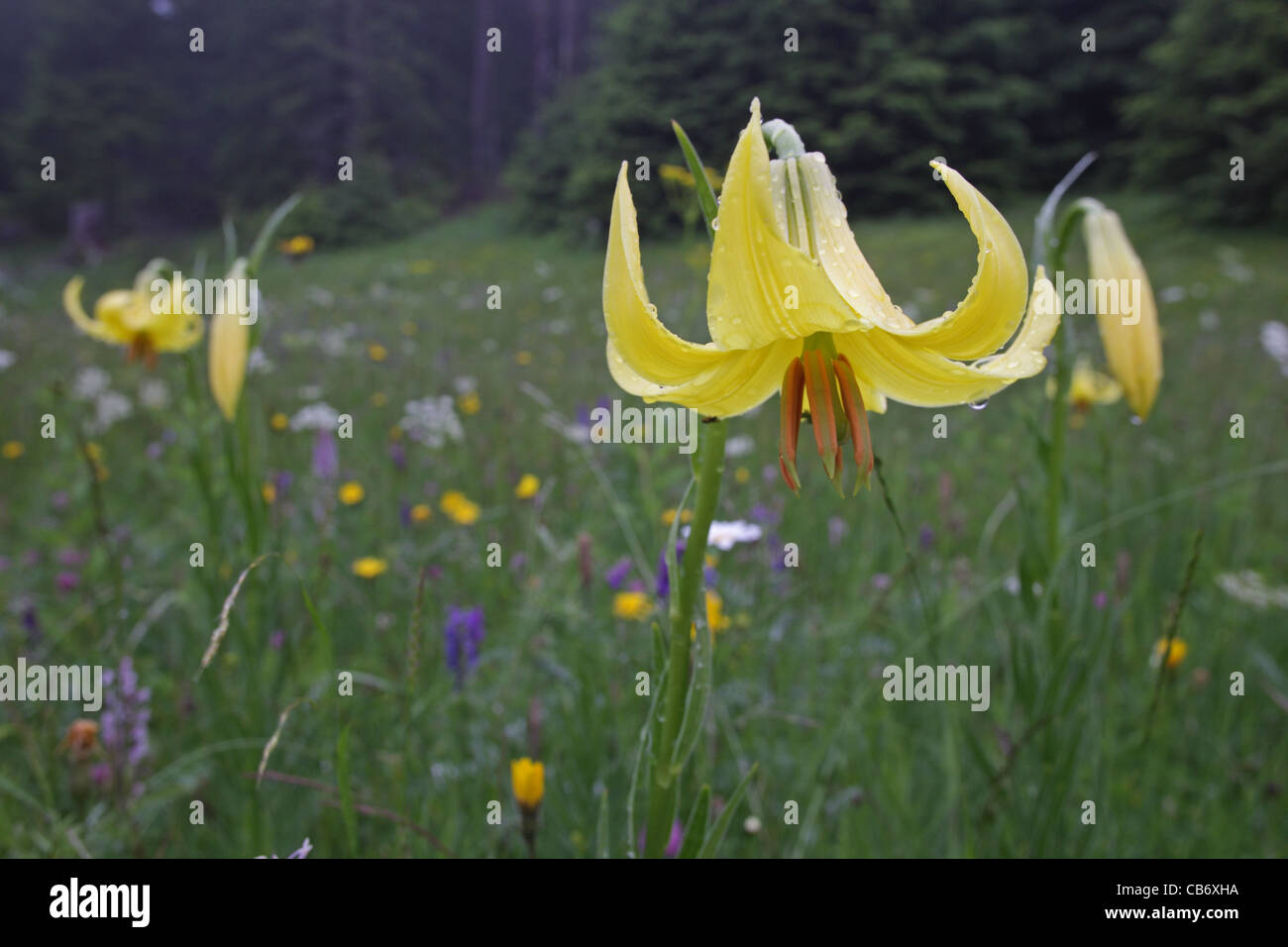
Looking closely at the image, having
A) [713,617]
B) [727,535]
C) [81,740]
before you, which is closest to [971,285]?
[713,617]

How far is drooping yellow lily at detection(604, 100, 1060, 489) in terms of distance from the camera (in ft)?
1.85

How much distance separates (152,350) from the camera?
235cm

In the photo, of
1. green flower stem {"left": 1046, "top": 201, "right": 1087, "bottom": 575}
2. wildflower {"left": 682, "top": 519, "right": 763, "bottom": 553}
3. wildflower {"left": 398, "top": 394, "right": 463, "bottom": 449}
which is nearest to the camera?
green flower stem {"left": 1046, "top": 201, "right": 1087, "bottom": 575}

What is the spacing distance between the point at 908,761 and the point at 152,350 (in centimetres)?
232

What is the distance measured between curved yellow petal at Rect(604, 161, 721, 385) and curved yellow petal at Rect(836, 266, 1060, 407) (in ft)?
0.56

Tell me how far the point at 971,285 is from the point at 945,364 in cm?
10

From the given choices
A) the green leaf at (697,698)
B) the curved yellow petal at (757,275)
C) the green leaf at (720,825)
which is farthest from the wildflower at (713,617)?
the curved yellow petal at (757,275)

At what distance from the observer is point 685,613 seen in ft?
2.33

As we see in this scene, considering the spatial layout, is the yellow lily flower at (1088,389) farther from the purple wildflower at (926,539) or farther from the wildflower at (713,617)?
the wildflower at (713,617)

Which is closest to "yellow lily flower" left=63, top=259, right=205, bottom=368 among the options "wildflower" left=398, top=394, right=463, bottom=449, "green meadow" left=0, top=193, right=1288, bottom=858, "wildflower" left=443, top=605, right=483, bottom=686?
"green meadow" left=0, top=193, right=1288, bottom=858

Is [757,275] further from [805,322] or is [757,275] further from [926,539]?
[926,539]

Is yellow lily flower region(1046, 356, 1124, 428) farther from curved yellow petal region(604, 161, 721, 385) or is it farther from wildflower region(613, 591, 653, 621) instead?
curved yellow petal region(604, 161, 721, 385)

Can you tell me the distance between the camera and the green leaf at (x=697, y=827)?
2.38 ft
